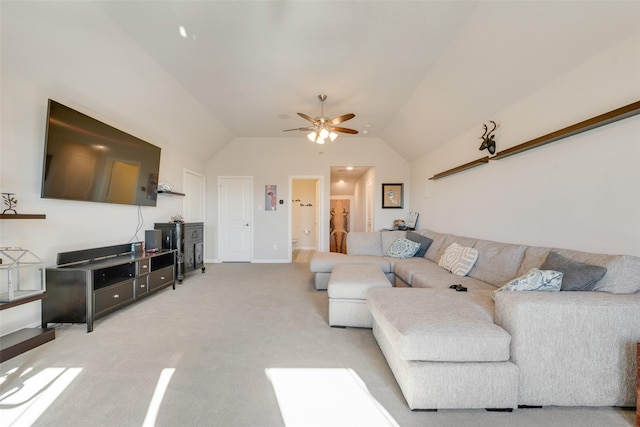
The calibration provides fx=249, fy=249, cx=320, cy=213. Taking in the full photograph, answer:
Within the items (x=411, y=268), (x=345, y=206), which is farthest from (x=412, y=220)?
(x=345, y=206)

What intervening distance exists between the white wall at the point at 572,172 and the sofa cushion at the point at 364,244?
1546 millimetres

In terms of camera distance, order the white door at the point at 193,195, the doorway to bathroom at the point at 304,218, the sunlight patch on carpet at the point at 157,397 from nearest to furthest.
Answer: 1. the sunlight patch on carpet at the point at 157,397
2. the white door at the point at 193,195
3. the doorway to bathroom at the point at 304,218

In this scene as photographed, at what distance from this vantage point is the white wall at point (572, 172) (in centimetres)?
174

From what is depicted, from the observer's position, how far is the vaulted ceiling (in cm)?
198

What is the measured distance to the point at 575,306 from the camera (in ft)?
4.60

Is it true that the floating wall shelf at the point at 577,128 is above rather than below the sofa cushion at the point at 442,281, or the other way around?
above

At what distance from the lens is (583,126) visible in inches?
76.0

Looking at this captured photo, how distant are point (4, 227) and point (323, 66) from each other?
350cm

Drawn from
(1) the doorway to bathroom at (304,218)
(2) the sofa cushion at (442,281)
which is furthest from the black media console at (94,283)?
(1) the doorway to bathroom at (304,218)

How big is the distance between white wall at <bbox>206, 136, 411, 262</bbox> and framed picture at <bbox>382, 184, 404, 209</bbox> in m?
Answer: 0.12

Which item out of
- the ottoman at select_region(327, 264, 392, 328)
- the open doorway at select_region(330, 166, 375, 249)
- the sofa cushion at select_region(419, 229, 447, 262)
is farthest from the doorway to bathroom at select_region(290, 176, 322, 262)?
the ottoman at select_region(327, 264, 392, 328)

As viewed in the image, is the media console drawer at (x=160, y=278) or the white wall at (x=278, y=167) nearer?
the media console drawer at (x=160, y=278)

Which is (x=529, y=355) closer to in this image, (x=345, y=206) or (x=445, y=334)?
(x=445, y=334)

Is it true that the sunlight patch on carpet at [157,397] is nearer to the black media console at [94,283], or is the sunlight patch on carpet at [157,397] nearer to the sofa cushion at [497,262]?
the black media console at [94,283]
